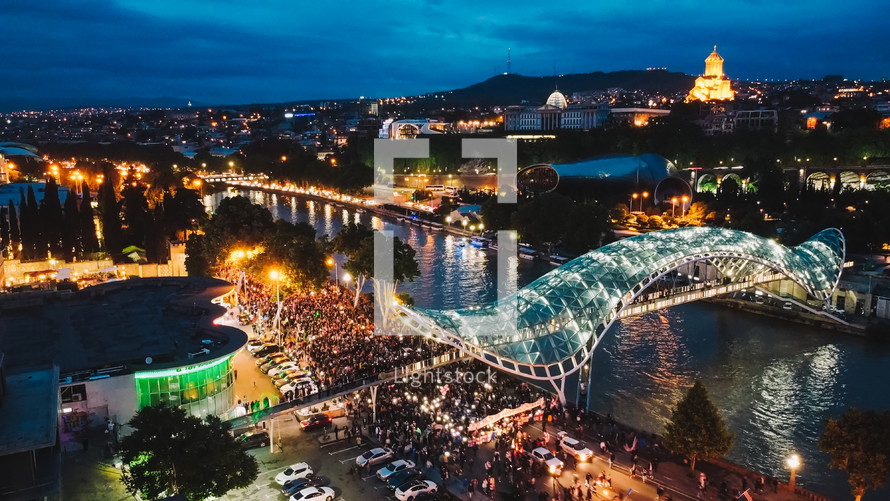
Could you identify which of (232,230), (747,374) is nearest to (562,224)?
(232,230)

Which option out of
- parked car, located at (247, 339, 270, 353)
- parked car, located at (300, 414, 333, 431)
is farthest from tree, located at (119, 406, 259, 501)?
parked car, located at (247, 339, 270, 353)

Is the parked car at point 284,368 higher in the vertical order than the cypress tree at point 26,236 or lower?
lower

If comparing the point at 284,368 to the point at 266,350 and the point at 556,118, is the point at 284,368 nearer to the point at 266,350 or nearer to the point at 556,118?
the point at 266,350

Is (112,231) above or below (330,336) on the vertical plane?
above

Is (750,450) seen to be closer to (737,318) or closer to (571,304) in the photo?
(571,304)

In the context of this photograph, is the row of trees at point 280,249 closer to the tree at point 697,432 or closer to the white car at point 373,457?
the white car at point 373,457

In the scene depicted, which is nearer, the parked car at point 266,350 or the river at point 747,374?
the river at point 747,374

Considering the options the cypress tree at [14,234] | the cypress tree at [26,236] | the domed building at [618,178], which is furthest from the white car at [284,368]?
the domed building at [618,178]
